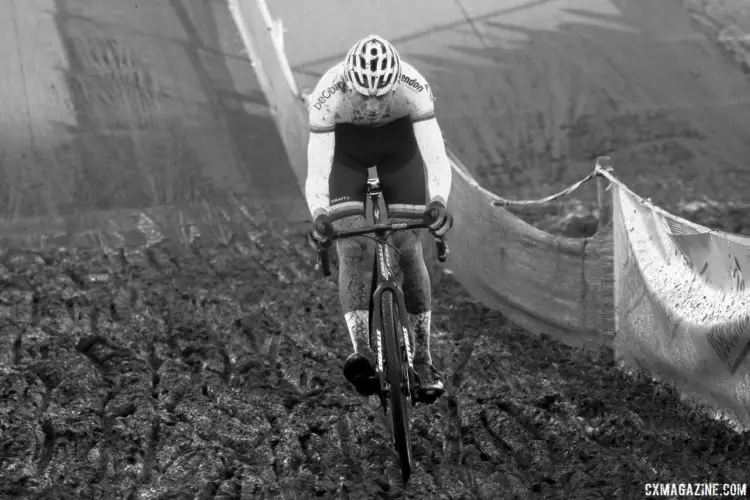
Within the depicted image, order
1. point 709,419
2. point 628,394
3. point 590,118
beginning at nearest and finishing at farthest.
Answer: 1. point 709,419
2. point 628,394
3. point 590,118

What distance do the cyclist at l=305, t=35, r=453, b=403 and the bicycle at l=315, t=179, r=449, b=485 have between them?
0.19 m

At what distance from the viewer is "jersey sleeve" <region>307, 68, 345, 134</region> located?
644 centimetres

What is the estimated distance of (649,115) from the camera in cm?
1427

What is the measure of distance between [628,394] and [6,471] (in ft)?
12.8

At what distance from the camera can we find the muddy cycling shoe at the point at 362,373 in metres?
5.83

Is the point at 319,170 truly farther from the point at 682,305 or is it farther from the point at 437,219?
the point at 682,305

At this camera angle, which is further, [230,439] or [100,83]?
[100,83]

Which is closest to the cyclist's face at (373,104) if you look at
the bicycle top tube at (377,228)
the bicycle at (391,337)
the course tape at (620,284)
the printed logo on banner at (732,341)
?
the bicycle at (391,337)

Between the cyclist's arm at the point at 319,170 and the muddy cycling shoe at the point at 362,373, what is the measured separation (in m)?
0.90

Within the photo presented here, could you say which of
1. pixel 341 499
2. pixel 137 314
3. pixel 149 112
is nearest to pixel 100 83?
pixel 149 112

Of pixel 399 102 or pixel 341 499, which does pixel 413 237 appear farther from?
pixel 341 499

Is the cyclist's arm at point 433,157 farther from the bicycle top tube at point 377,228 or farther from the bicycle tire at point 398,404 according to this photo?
the bicycle tire at point 398,404

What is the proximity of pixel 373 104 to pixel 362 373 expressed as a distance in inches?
60.0

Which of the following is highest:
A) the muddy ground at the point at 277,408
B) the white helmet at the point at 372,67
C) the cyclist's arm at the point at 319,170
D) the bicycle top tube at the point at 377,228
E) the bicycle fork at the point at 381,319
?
the white helmet at the point at 372,67
